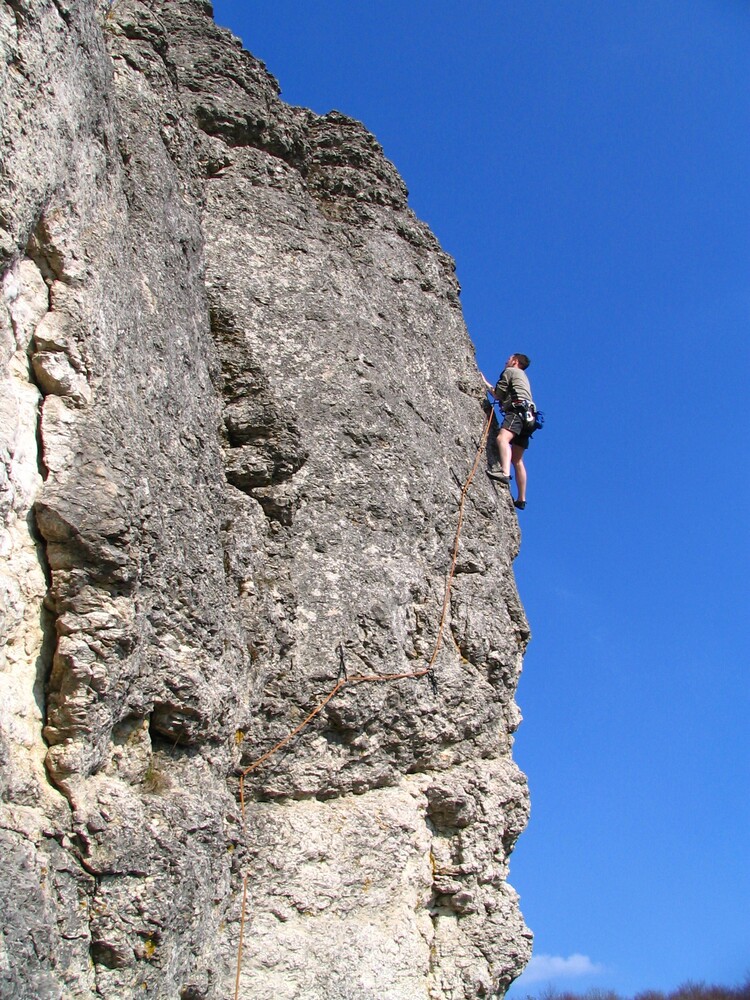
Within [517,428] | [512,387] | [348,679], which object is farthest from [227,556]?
[512,387]

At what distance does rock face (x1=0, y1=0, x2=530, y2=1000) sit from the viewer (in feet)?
17.2

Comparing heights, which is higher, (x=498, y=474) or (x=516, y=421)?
(x=516, y=421)

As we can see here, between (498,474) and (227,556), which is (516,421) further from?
(227,556)

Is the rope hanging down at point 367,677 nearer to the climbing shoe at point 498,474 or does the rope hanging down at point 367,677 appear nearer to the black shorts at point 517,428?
the climbing shoe at point 498,474

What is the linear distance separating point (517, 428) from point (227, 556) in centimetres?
392

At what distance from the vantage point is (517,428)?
33.2 feet

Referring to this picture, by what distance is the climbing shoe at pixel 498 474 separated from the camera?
31.4 ft

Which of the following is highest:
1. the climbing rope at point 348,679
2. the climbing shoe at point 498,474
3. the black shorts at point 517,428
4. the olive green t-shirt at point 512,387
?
the olive green t-shirt at point 512,387

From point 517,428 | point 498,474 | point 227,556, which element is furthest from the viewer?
point 517,428

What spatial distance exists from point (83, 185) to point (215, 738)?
132 inches

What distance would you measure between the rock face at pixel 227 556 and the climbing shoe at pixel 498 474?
7.2 inches

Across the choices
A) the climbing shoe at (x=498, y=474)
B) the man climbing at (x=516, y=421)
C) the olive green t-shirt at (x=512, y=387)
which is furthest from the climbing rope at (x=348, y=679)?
the olive green t-shirt at (x=512, y=387)

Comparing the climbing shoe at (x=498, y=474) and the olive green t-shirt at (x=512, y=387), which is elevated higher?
the olive green t-shirt at (x=512, y=387)

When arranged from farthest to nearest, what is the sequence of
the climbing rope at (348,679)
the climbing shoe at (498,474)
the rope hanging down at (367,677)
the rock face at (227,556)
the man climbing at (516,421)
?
the man climbing at (516,421) → the climbing shoe at (498,474) → the rope hanging down at (367,677) → the climbing rope at (348,679) → the rock face at (227,556)
